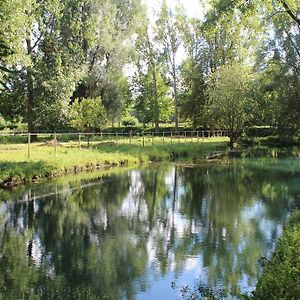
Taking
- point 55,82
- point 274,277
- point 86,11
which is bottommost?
point 274,277

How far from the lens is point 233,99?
52438mm

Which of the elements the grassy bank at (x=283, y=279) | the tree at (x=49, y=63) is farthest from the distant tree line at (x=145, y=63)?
the grassy bank at (x=283, y=279)

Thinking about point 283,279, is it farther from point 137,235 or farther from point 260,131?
point 260,131

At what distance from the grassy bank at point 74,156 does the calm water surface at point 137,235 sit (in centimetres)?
166

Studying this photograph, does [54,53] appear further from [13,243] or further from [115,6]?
[13,243]

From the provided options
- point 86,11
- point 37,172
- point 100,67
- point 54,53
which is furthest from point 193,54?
point 37,172

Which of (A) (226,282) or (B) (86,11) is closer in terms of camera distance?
(A) (226,282)

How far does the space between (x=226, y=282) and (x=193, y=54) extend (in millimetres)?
60095

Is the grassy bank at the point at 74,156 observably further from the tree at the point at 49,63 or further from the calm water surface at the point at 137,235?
the tree at the point at 49,63

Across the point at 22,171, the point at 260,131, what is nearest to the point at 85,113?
the point at 22,171

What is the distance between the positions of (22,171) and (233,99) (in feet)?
105

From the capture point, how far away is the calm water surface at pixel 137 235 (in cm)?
1082

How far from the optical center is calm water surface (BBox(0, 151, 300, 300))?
35.5ft

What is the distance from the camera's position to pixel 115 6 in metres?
52.0
